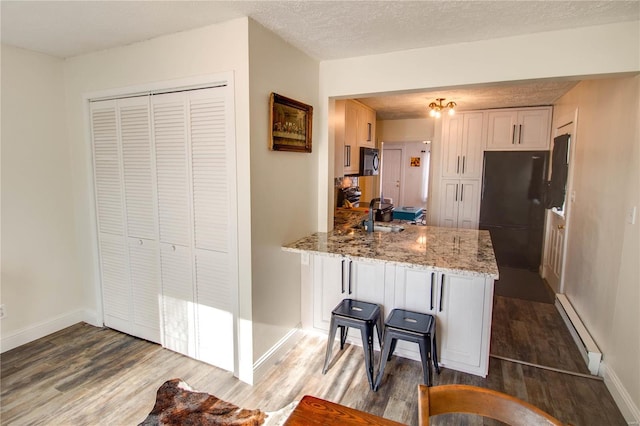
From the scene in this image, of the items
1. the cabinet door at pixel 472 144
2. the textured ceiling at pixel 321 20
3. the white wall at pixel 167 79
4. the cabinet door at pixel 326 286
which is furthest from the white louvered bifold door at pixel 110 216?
the cabinet door at pixel 472 144

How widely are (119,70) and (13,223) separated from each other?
58.6 inches

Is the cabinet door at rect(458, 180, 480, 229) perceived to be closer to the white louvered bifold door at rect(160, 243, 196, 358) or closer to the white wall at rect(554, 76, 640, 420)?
the white wall at rect(554, 76, 640, 420)

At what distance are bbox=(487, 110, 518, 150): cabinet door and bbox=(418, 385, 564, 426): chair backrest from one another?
14.7 feet

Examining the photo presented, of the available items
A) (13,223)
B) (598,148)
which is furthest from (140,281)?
(598,148)

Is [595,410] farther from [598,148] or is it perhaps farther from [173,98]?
[173,98]

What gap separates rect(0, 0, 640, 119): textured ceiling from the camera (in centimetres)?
195

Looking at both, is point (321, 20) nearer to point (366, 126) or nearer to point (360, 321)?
point (360, 321)

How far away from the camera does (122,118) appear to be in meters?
2.74

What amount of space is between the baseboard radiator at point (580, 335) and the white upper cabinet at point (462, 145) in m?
2.08

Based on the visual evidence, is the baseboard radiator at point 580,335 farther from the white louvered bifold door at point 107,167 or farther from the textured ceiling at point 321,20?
the white louvered bifold door at point 107,167

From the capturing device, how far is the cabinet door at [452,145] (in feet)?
16.6

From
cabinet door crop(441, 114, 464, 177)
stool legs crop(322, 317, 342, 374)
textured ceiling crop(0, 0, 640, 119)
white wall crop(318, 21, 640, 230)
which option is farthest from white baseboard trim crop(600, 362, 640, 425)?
cabinet door crop(441, 114, 464, 177)

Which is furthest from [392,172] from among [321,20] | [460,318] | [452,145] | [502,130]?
[321,20]

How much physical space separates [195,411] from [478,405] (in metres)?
1.71
